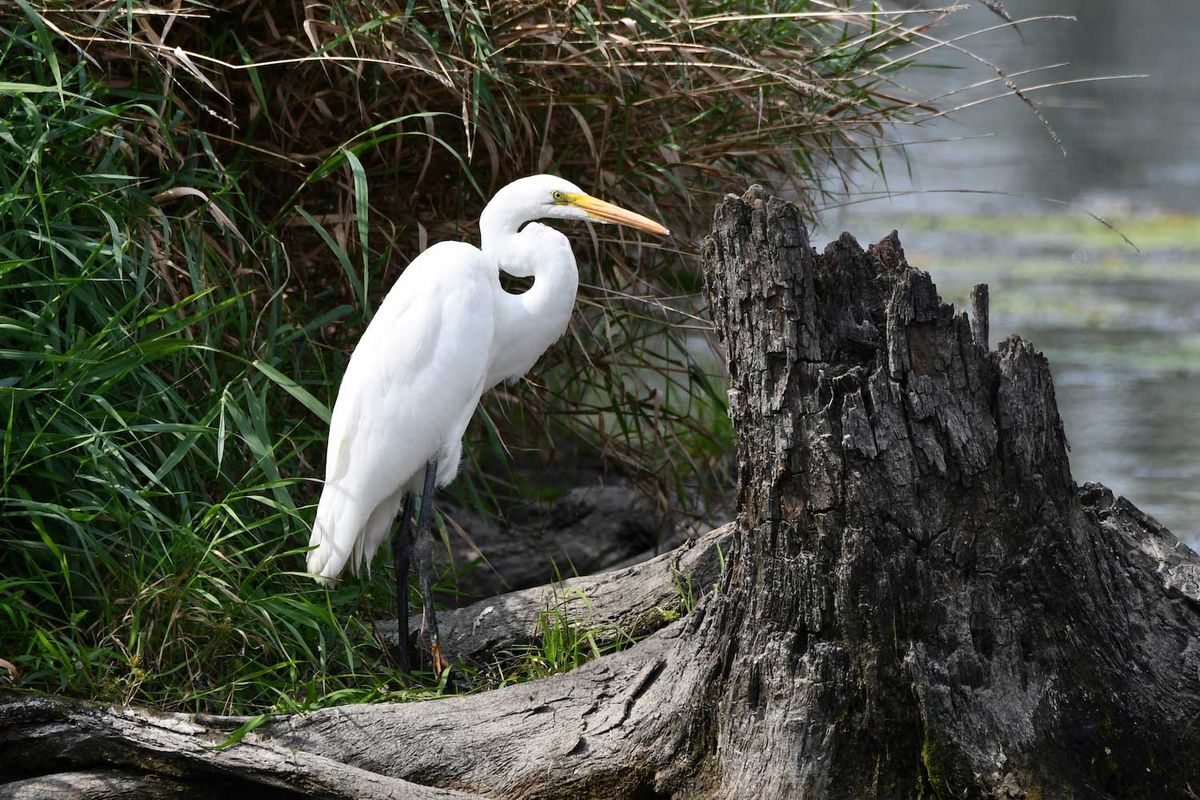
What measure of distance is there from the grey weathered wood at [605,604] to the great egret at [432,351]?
0.11 meters

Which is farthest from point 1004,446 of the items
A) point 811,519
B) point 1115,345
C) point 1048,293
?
point 1048,293

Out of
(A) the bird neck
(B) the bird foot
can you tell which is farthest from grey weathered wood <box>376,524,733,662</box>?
(A) the bird neck

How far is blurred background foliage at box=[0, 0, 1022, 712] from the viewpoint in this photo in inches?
Result: 91.8

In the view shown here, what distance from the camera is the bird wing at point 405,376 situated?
2.60 metres

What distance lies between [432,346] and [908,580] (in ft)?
3.85

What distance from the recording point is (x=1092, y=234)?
823cm

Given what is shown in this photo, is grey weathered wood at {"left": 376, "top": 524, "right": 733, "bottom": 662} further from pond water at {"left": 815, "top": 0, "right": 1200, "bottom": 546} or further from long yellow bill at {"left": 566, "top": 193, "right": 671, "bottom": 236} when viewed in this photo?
pond water at {"left": 815, "top": 0, "right": 1200, "bottom": 546}

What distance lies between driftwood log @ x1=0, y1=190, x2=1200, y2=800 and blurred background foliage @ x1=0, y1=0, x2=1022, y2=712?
553 mm

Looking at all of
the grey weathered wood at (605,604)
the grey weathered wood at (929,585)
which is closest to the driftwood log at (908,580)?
the grey weathered wood at (929,585)

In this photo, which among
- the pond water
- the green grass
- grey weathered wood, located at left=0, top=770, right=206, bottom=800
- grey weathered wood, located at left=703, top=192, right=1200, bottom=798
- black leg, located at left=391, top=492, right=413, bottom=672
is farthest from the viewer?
the pond water

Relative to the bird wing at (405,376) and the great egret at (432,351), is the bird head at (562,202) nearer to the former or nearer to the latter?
the great egret at (432,351)

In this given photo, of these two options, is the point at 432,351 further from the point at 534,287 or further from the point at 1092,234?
the point at 1092,234

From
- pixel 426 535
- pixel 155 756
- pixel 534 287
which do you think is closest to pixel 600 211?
pixel 534 287

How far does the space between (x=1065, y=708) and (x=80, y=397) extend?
173cm
